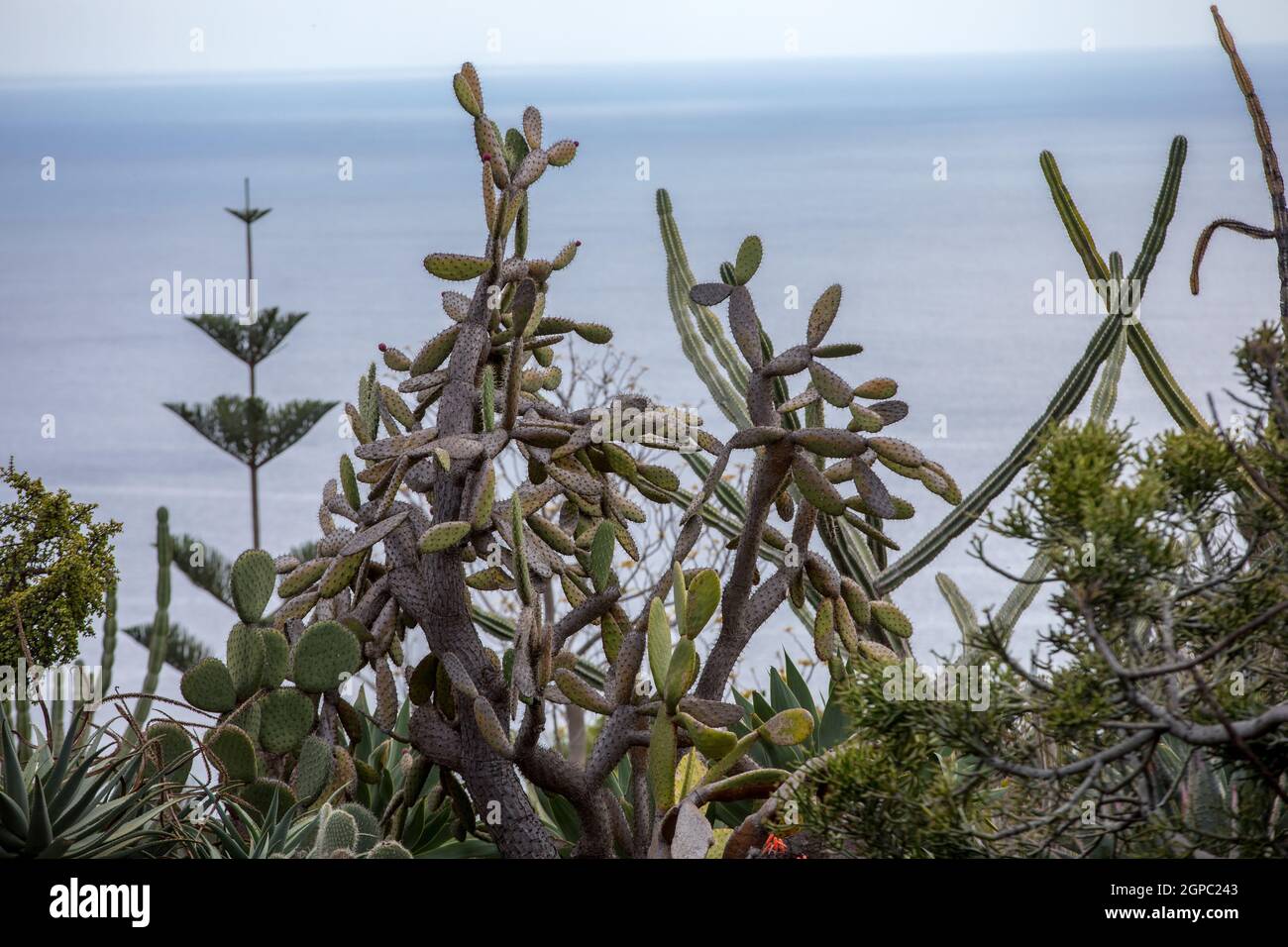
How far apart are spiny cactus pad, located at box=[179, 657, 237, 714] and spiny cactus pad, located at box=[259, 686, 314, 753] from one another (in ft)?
0.15

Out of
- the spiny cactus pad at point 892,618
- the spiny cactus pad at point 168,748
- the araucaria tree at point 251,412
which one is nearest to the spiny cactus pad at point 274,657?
the spiny cactus pad at point 168,748

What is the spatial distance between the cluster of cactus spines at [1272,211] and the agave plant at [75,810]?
1.23 m

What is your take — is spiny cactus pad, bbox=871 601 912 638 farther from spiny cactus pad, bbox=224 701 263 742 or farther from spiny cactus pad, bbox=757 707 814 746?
spiny cactus pad, bbox=224 701 263 742

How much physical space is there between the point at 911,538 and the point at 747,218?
3.28 m

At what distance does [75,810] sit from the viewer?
142 cm

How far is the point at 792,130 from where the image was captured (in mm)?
12266

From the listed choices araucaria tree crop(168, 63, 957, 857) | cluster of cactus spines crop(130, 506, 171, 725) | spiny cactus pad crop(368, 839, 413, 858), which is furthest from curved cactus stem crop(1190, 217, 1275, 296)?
cluster of cactus spines crop(130, 506, 171, 725)

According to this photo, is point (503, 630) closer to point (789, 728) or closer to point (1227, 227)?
point (789, 728)

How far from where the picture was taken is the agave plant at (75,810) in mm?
1373

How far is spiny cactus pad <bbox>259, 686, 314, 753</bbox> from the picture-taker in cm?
177

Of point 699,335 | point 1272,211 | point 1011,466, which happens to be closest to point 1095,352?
point 1011,466

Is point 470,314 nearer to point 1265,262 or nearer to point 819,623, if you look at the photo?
point 819,623

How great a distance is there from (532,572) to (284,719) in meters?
0.39
